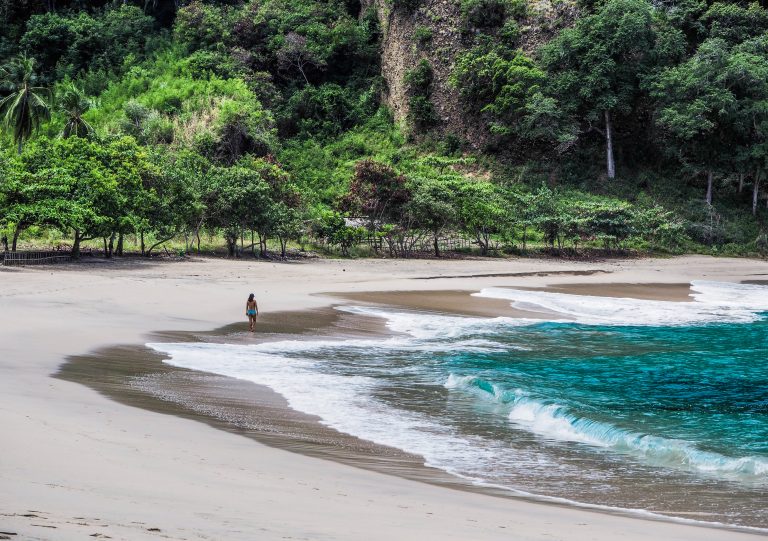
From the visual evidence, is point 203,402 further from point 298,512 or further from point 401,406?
point 298,512

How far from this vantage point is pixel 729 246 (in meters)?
45.5

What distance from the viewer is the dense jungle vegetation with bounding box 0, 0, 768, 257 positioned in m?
37.4

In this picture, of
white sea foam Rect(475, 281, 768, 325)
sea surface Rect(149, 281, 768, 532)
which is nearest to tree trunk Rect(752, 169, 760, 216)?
white sea foam Rect(475, 281, 768, 325)

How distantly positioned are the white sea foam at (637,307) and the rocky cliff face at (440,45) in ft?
90.3

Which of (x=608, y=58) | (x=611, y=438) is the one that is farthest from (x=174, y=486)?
(x=608, y=58)

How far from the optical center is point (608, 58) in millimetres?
48375

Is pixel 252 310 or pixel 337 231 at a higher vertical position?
pixel 337 231

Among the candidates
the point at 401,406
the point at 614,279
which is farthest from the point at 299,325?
the point at 614,279

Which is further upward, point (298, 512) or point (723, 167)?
point (723, 167)

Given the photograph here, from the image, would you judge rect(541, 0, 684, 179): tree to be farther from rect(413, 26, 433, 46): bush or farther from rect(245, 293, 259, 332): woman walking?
rect(245, 293, 259, 332): woman walking

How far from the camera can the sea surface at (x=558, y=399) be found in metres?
7.88

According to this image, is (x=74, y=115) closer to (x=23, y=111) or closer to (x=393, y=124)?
(x=23, y=111)

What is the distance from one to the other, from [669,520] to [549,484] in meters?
1.40

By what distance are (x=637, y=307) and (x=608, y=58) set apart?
28.3m
